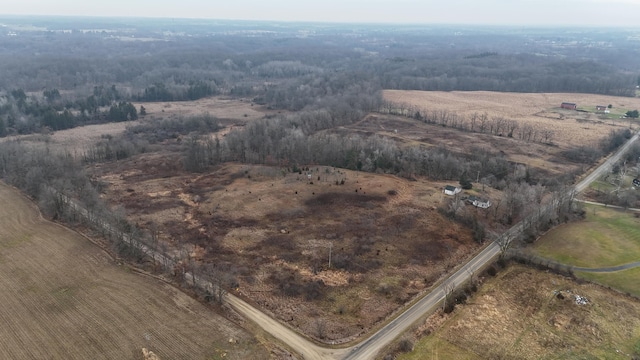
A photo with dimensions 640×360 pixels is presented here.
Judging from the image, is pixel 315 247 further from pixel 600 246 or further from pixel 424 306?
pixel 600 246

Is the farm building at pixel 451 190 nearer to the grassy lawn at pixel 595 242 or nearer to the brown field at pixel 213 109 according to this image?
the grassy lawn at pixel 595 242

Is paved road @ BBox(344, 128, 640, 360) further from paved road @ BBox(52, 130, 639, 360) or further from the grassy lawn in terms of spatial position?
the grassy lawn

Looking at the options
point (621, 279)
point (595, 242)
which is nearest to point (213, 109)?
point (595, 242)

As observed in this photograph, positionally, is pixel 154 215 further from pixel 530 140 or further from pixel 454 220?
pixel 530 140

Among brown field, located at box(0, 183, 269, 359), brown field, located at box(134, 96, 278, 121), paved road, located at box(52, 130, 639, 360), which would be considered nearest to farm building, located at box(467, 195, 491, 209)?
paved road, located at box(52, 130, 639, 360)

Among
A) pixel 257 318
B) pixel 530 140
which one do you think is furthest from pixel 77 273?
pixel 530 140

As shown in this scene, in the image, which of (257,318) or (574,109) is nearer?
(257,318)
